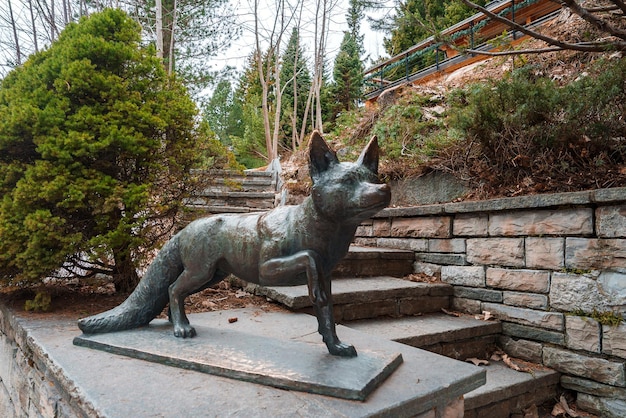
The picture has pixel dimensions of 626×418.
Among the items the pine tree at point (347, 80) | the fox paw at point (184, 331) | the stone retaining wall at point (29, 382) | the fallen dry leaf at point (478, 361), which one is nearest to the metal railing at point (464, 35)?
the pine tree at point (347, 80)

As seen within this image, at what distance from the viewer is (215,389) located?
56.4 inches

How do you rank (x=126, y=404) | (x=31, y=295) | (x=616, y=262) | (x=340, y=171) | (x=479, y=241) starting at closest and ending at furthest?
(x=126, y=404), (x=340, y=171), (x=616, y=262), (x=31, y=295), (x=479, y=241)

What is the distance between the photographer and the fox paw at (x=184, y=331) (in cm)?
183

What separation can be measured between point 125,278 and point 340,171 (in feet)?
7.86

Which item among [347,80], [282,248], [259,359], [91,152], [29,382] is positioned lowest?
[29,382]

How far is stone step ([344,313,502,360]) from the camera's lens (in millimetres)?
2697

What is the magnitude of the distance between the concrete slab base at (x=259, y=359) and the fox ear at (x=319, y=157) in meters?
0.75

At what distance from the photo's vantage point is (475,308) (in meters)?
3.35

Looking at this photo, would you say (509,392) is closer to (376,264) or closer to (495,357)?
(495,357)

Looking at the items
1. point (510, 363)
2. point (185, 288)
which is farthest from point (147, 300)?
point (510, 363)

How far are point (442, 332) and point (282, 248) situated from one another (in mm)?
1768

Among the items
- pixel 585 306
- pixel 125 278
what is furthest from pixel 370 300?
pixel 125 278

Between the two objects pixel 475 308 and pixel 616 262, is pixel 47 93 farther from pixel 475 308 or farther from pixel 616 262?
pixel 616 262

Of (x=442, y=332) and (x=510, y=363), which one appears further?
(x=510, y=363)
